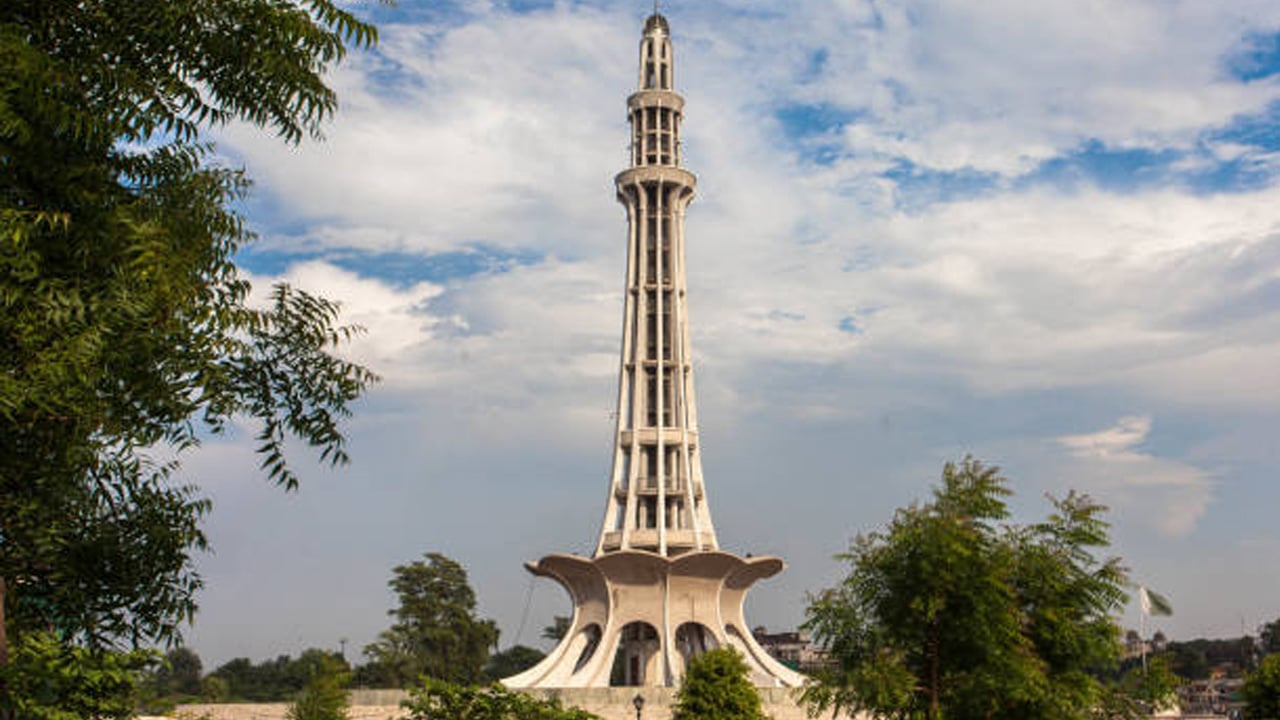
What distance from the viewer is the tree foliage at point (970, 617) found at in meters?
13.7

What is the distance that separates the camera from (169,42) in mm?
8453

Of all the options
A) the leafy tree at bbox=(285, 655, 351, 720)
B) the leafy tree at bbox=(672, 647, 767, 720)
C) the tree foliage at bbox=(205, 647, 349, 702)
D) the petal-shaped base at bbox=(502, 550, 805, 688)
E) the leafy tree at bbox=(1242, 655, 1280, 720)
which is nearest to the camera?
the leafy tree at bbox=(1242, 655, 1280, 720)

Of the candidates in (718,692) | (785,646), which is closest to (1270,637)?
(785,646)

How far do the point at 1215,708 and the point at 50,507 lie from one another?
273ft

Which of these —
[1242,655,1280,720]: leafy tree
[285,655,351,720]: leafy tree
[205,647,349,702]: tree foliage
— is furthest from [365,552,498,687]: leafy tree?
[1242,655,1280,720]: leafy tree

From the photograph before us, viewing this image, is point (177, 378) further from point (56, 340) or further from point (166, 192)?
point (166, 192)

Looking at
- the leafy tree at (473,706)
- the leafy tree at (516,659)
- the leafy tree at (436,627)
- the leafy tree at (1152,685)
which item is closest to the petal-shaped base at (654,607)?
the leafy tree at (436,627)

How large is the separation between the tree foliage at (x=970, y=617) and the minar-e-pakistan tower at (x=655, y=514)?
1035 inches

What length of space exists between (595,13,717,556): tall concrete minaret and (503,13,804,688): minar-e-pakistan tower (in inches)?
1.9

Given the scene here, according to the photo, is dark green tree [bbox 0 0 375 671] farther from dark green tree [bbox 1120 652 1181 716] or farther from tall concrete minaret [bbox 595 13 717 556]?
tall concrete minaret [bbox 595 13 717 556]

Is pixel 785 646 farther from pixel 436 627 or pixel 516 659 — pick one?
pixel 436 627

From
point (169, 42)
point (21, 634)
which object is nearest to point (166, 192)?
point (169, 42)

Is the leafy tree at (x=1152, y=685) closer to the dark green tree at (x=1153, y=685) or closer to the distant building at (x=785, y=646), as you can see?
the dark green tree at (x=1153, y=685)

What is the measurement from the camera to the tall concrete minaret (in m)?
43.8
